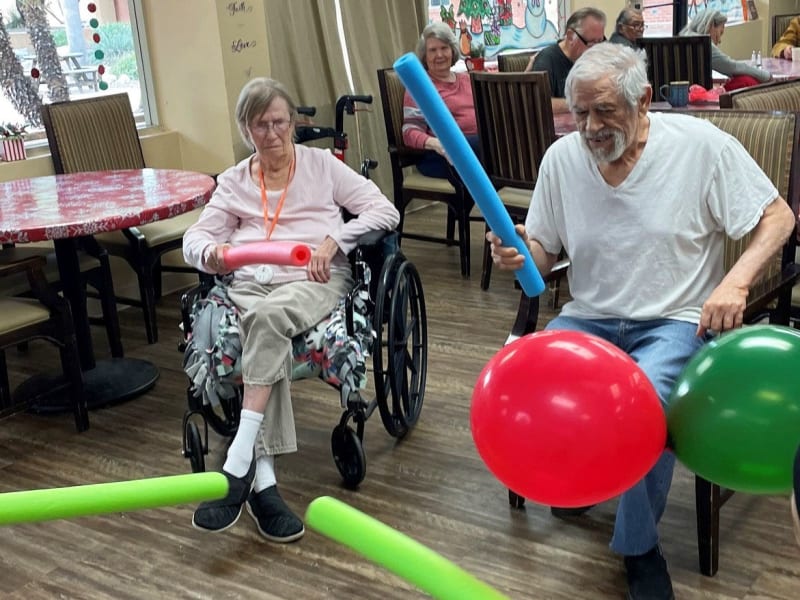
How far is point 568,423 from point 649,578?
85 cm

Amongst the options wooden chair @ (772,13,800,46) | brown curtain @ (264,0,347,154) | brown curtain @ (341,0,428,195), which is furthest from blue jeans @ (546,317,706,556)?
wooden chair @ (772,13,800,46)

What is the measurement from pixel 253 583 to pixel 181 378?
137 cm

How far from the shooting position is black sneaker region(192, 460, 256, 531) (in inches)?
93.6

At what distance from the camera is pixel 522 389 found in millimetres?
1348

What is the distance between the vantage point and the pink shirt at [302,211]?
→ 262cm

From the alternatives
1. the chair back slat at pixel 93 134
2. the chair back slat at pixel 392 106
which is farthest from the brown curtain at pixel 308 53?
the chair back slat at pixel 93 134

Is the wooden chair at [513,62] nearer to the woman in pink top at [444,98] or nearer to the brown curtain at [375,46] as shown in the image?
the woman in pink top at [444,98]

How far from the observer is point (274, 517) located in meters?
2.38

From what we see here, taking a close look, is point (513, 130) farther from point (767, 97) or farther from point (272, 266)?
point (272, 266)

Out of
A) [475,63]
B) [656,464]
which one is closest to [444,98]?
[475,63]

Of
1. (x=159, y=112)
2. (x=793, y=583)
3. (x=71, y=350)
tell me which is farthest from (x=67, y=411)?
(x=793, y=583)

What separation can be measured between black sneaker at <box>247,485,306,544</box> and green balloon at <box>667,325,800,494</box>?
1.19m

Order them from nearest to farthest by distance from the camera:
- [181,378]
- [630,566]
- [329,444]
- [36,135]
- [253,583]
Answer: [630,566]
[253,583]
[329,444]
[181,378]
[36,135]

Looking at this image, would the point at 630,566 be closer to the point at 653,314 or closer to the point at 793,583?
the point at 793,583
